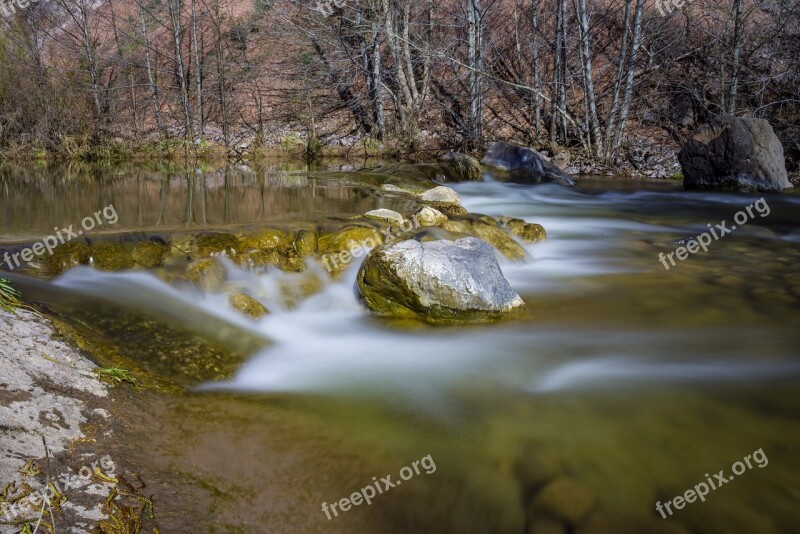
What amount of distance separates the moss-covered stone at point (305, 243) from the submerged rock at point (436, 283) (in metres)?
0.82

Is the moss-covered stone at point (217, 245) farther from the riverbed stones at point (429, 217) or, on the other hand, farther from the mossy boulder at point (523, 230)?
the mossy boulder at point (523, 230)

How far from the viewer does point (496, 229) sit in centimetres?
644

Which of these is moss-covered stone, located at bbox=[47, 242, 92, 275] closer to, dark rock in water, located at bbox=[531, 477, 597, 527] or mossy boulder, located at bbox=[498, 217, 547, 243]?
dark rock in water, located at bbox=[531, 477, 597, 527]

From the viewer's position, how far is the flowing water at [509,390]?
96.3 inches

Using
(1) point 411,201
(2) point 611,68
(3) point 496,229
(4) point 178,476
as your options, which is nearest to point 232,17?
(2) point 611,68

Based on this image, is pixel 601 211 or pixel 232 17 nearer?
pixel 601 211

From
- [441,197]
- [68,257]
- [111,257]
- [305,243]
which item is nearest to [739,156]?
[441,197]

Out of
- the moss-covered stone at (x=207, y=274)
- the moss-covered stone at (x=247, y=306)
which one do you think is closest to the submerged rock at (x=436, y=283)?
the moss-covered stone at (x=247, y=306)

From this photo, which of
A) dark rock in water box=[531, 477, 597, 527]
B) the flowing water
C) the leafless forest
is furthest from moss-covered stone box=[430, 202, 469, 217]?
the leafless forest

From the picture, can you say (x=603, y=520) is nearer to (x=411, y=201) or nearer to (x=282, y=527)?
(x=282, y=527)

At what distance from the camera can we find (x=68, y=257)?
4.71 metres

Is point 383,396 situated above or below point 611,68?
below

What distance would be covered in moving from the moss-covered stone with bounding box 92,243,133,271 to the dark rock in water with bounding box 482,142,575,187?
882 cm

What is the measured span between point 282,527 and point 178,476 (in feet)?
1.60
